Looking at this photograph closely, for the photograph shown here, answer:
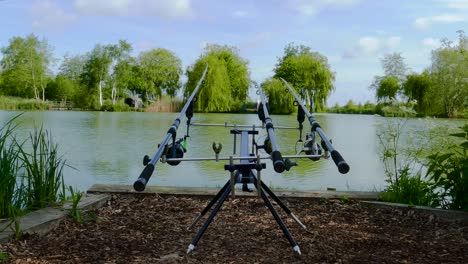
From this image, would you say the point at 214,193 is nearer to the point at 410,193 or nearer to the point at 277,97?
the point at 410,193

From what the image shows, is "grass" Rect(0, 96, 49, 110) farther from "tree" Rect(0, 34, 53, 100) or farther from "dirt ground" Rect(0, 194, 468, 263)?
"dirt ground" Rect(0, 194, 468, 263)

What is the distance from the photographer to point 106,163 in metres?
6.93

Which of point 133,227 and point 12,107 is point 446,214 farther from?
point 12,107

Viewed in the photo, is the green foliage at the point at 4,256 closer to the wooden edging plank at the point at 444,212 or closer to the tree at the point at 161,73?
the wooden edging plank at the point at 444,212

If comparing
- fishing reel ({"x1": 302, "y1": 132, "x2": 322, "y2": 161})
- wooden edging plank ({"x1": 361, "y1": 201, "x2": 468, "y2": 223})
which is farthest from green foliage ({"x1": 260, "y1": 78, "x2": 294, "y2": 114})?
fishing reel ({"x1": 302, "y1": 132, "x2": 322, "y2": 161})

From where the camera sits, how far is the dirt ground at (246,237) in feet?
8.05

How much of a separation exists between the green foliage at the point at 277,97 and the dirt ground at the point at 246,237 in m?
17.3

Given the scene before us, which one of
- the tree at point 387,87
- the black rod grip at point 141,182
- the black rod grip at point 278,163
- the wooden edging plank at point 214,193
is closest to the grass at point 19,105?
the tree at point 387,87

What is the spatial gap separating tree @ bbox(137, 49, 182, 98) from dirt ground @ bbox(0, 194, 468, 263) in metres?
32.4

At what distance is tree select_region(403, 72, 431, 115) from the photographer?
70.0ft

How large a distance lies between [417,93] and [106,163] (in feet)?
58.7

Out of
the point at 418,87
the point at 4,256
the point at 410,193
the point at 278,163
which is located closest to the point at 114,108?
the point at 418,87

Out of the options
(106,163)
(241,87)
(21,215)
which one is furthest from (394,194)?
(241,87)

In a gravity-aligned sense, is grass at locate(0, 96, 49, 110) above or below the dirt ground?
above
